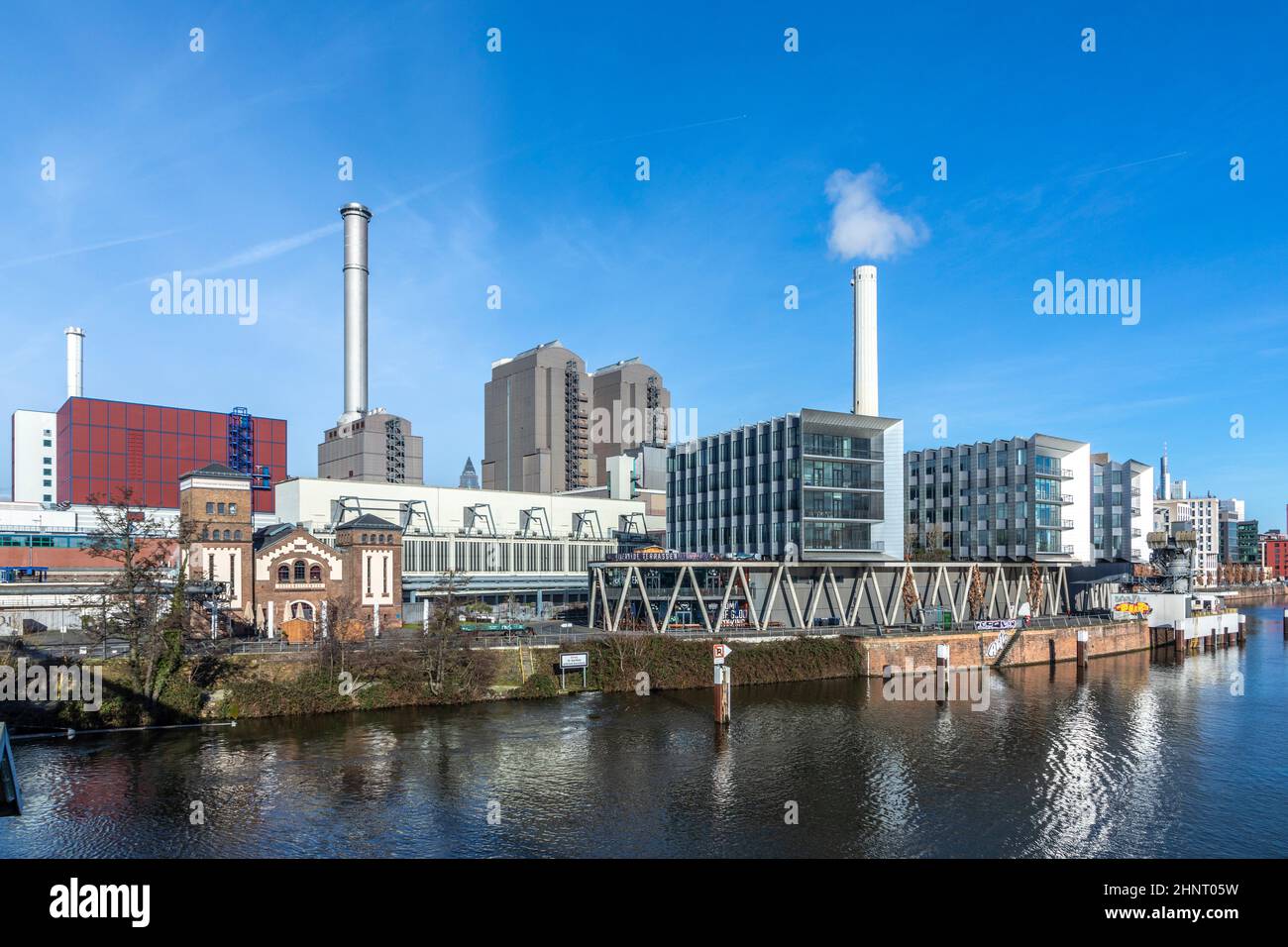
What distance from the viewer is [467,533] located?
96.4 meters

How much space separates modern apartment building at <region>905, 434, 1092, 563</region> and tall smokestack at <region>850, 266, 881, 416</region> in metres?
14.8

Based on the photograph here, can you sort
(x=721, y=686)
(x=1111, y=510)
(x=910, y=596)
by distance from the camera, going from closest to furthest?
(x=721, y=686), (x=910, y=596), (x=1111, y=510)

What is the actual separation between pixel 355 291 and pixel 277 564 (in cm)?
7609

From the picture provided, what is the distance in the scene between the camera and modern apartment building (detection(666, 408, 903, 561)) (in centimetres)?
7950

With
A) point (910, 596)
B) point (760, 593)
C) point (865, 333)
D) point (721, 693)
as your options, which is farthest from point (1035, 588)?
point (721, 693)

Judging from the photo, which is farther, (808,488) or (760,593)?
(760,593)

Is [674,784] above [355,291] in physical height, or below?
below

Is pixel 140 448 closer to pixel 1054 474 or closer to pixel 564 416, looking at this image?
pixel 564 416

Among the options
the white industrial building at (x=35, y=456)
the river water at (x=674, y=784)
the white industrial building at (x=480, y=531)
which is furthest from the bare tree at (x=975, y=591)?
the white industrial building at (x=35, y=456)

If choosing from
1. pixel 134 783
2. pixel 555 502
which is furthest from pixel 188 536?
pixel 555 502

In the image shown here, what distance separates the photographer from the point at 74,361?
136625 millimetres

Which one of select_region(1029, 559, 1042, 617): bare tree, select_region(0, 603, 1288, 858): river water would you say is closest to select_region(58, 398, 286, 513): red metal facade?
select_region(0, 603, 1288, 858): river water
